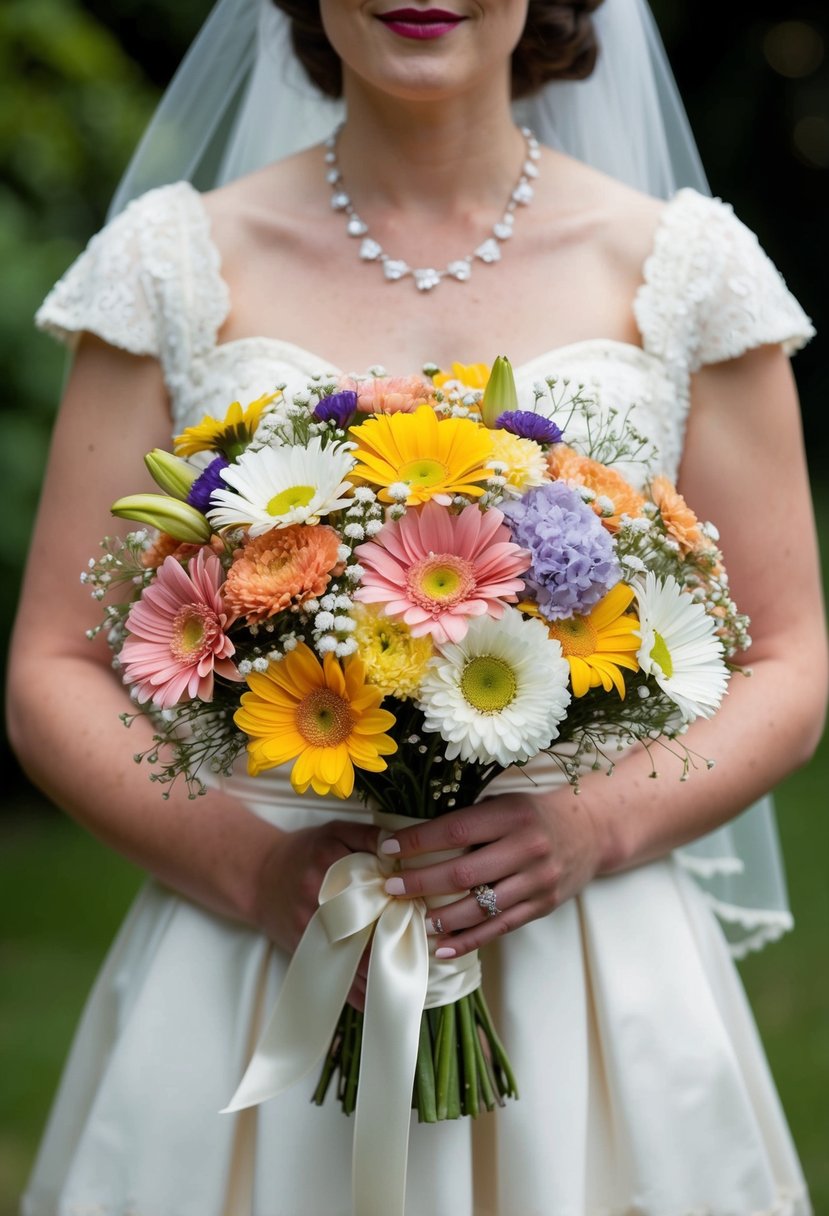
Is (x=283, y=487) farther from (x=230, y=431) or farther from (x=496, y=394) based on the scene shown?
(x=496, y=394)

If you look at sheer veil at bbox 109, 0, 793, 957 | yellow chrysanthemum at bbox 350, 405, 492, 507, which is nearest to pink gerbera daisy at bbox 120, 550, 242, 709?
yellow chrysanthemum at bbox 350, 405, 492, 507

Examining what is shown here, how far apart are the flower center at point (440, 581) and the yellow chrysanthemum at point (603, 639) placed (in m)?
0.08

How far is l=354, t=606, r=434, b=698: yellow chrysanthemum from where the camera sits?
1.60 metres

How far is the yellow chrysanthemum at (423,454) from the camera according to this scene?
163 centimetres

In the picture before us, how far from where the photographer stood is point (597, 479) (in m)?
1.77

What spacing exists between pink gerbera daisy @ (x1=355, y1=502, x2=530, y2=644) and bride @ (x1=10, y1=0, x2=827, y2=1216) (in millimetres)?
460

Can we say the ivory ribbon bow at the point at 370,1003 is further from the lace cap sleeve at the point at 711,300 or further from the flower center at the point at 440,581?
the lace cap sleeve at the point at 711,300

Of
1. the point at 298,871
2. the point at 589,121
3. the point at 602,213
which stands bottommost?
the point at 298,871

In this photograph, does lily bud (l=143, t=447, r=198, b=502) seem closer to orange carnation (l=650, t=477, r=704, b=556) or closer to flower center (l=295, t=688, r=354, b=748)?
flower center (l=295, t=688, r=354, b=748)

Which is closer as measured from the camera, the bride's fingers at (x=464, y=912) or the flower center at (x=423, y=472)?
the flower center at (x=423, y=472)

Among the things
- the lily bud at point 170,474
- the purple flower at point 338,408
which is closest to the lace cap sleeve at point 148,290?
the lily bud at point 170,474

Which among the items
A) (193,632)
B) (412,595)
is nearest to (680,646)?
(412,595)

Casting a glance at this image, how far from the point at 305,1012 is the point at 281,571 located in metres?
0.71

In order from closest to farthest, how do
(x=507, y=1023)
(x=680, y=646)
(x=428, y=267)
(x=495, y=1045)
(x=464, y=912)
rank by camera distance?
(x=680, y=646), (x=464, y=912), (x=495, y=1045), (x=507, y=1023), (x=428, y=267)
